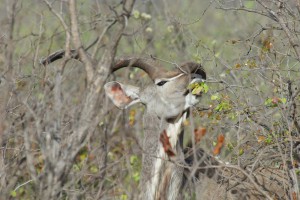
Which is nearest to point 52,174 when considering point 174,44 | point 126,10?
point 126,10

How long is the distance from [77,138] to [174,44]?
6599 millimetres

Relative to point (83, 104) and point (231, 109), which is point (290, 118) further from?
point (83, 104)

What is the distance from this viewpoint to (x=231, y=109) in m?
6.59

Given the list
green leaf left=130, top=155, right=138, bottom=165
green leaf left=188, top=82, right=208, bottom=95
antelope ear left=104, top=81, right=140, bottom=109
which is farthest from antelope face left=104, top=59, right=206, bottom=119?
green leaf left=130, top=155, right=138, bottom=165

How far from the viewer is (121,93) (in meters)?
7.64

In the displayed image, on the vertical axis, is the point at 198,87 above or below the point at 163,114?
above

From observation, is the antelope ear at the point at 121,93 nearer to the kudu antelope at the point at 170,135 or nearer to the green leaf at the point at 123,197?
the kudu antelope at the point at 170,135

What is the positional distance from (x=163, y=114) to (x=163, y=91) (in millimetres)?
406

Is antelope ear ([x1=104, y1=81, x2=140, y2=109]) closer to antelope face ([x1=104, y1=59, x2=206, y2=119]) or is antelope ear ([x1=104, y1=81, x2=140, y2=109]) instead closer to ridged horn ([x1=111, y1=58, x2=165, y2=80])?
antelope face ([x1=104, y1=59, x2=206, y2=119])

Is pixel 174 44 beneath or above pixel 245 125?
above

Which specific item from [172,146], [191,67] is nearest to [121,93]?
[191,67]

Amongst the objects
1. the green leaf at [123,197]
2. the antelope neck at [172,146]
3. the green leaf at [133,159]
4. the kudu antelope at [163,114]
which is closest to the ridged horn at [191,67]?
the kudu antelope at [163,114]

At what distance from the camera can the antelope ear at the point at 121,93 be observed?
7609 mm

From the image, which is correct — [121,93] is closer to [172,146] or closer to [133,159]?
[133,159]
